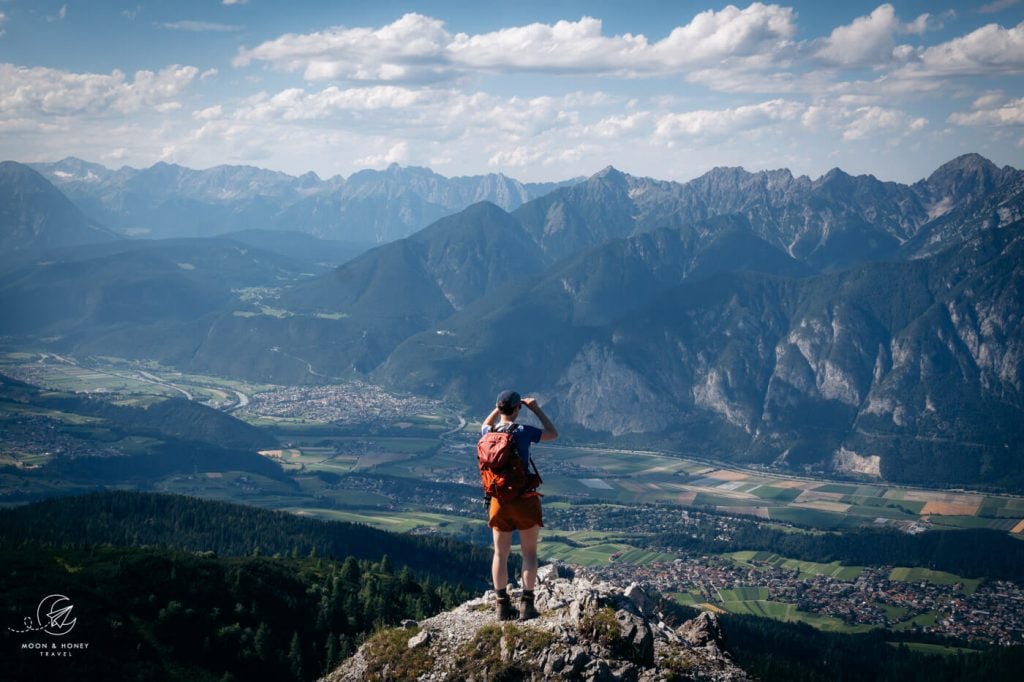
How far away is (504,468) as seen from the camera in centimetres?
2139

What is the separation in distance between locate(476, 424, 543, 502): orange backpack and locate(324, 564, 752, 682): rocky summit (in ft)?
14.8

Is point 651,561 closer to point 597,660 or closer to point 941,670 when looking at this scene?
point 941,670

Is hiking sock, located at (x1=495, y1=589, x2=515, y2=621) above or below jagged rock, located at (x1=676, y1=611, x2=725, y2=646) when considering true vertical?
above

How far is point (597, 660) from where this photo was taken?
22406 millimetres

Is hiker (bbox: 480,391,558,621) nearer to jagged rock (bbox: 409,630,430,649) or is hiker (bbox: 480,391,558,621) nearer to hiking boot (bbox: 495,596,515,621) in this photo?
hiking boot (bbox: 495,596,515,621)

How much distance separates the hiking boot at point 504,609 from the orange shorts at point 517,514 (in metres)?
3.81

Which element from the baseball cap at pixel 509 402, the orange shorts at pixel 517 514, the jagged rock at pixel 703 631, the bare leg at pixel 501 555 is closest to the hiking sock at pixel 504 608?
the bare leg at pixel 501 555

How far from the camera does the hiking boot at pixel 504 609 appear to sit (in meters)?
24.5

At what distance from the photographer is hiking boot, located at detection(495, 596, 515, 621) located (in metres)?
24.5

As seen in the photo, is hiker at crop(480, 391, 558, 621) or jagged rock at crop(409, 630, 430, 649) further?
jagged rock at crop(409, 630, 430, 649)

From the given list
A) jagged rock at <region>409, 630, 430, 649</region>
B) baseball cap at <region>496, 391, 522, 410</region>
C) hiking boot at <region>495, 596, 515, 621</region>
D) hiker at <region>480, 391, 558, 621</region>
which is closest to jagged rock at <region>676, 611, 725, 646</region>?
hiking boot at <region>495, 596, 515, 621</region>

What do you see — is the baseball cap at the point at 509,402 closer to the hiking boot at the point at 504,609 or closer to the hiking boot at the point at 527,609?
the hiking boot at the point at 527,609

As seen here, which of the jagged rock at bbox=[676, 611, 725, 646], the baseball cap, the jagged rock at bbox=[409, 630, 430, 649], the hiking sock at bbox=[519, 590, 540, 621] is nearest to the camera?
the baseball cap

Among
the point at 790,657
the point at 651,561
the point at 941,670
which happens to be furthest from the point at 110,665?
the point at 651,561
